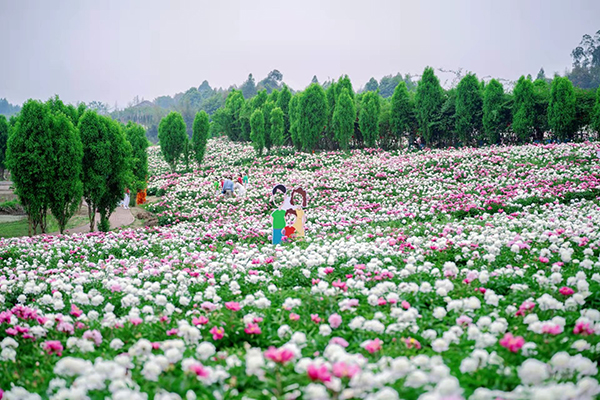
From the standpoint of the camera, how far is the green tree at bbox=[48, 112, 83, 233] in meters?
11.7

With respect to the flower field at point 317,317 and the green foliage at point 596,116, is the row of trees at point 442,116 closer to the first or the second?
the green foliage at point 596,116

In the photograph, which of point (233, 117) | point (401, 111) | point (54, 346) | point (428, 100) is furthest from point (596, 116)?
point (233, 117)

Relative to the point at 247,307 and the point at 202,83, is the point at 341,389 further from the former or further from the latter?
the point at 202,83

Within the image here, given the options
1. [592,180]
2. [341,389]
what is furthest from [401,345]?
[592,180]

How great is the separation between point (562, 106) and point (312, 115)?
48.9 feet

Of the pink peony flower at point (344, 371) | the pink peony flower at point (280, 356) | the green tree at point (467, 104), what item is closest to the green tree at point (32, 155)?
the pink peony flower at point (280, 356)

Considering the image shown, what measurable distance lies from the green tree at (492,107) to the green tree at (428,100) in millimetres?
3216

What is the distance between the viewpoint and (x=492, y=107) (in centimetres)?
2380

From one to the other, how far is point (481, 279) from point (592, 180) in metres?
10.4

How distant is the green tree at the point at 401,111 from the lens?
27922 mm

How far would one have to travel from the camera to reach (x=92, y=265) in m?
6.92

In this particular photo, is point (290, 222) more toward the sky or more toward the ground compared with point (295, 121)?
more toward the ground

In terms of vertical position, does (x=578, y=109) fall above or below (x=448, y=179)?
above

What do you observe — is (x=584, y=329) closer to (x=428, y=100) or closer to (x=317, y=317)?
(x=317, y=317)
